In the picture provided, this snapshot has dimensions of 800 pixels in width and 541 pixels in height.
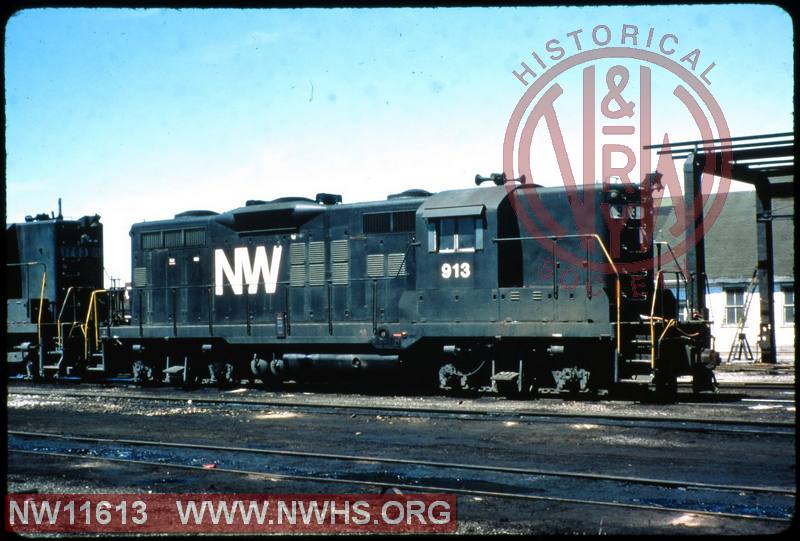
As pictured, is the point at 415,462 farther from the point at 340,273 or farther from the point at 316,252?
the point at 316,252

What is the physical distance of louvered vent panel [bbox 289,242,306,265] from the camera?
682 inches

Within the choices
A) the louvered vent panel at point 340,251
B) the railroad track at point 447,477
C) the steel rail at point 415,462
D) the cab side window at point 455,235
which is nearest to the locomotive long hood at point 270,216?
the louvered vent panel at point 340,251

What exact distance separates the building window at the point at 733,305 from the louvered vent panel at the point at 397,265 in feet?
69.0

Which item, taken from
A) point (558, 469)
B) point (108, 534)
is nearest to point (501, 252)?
point (558, 469)

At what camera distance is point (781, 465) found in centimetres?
858

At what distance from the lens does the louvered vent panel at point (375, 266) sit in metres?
16.4

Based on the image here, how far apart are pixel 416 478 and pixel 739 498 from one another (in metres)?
3.12

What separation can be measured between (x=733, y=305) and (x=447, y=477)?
2748 cm

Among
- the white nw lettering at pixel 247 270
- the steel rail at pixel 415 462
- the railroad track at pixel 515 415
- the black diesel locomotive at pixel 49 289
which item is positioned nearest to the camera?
the steel rail at pixel 415 462

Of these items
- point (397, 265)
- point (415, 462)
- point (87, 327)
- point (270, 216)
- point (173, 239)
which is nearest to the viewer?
point (415, 462)

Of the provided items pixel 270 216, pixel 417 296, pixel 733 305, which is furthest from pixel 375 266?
pixel 733 305

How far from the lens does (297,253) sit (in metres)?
17.4

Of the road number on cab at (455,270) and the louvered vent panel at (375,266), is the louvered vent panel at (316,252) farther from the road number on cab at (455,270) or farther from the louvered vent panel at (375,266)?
the road number on cab at (455,270)

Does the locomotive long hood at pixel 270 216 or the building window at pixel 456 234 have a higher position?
the locomotive long hood at pixel 270 216
